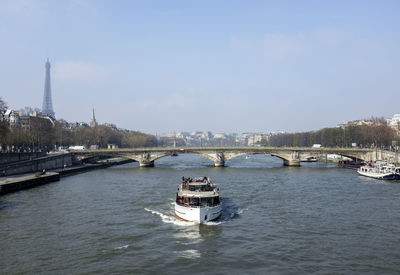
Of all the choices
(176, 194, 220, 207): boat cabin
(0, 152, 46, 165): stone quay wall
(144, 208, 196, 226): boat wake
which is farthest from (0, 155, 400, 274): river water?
(0, 152, 46, 165): stone quay wall

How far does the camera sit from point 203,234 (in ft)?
88.3

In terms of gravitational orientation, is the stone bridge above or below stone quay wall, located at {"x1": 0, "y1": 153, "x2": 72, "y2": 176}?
above

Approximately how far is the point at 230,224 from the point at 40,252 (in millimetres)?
13695

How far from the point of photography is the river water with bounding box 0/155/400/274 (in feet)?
68.4

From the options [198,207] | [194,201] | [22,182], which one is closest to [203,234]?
[198,207]

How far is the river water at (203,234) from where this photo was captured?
20.9 metres

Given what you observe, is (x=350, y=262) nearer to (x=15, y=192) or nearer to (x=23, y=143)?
(x=15, y=192)

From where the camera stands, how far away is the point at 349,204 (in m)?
37.6

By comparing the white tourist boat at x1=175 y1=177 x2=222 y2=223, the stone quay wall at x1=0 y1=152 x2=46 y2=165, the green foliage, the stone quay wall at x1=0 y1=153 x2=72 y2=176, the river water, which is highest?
the green foliage

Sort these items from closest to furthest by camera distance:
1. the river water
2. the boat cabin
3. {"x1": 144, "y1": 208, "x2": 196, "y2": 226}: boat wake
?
the river water → {"x1": 144, "y1": 208, "x2": 196, "y2": 226}: boat wake → the boat cabin

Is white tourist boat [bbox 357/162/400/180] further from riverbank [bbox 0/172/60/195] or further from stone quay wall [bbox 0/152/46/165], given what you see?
stone quay wall [bbox 0/152/46/165]

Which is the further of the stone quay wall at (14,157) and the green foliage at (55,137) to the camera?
the green foliage at (55,137)

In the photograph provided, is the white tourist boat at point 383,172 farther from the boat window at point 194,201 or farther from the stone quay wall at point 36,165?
the stone quay wall at point 36,165

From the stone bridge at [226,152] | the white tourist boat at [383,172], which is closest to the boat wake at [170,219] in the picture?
the white tourist boat at [383,172]
